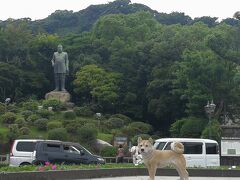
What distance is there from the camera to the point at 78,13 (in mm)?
102625

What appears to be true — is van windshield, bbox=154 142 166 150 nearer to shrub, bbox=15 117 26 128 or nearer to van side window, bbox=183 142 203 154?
van side window, bbox=183 142 203 154

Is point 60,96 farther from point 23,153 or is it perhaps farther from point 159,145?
point 159,145

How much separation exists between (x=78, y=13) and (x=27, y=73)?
49250mm

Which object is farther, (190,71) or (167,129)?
(167,129)

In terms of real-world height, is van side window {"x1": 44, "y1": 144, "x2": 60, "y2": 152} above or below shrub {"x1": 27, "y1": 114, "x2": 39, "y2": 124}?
above

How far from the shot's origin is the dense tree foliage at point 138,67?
3788 cm

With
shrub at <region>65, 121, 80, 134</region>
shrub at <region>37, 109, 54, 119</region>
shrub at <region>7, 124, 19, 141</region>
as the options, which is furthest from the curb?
shrub at <region>37, 109, 54, 119</region>

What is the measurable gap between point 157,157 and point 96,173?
12.6 feet

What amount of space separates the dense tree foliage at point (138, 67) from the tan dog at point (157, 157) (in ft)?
81.7

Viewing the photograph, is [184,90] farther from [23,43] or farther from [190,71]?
[23,43]

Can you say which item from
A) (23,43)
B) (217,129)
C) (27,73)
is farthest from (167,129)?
(23,43)

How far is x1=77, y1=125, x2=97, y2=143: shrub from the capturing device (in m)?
37.8

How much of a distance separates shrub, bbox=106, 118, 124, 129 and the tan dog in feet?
104

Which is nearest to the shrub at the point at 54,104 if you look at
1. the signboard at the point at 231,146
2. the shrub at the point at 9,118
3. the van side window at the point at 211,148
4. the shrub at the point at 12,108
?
the shrub at the point at 12,108
